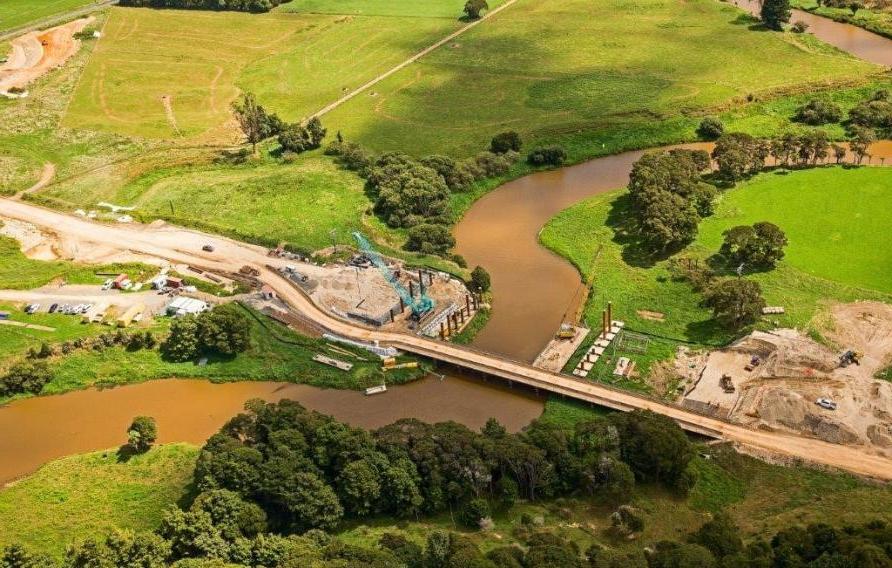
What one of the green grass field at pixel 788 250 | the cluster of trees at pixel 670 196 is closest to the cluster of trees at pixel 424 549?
the green grass field at pixel 788 250

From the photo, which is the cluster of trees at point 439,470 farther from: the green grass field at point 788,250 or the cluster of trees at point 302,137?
the cluster of trees at point 302,137

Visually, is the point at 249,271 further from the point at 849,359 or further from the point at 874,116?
the point at 874,116

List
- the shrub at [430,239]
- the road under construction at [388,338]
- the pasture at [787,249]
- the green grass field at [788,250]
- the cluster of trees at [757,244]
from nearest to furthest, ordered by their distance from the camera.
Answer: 1. the road under construction at [388,338]
2. the green grass field at [788,250]
3. the pasture at [787,249]
4. the cluster of trees at [757,244]
5. the shrub at [430,239]

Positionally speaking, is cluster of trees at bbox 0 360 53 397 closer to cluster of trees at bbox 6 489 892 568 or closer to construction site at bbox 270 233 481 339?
cluster of trees at bbox 6 489 892 568

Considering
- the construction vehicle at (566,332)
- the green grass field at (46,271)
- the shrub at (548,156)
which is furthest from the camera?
the shrub at (548,156)

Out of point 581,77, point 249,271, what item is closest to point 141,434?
point 249,271

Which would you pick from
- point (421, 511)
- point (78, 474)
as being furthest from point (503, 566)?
point (78, 474)

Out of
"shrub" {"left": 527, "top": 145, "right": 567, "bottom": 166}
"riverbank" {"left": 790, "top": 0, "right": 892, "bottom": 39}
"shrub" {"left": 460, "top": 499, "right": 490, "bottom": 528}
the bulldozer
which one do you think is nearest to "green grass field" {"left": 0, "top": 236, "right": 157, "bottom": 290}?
the bulldozer

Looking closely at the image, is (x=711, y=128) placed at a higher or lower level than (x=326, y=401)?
higher
